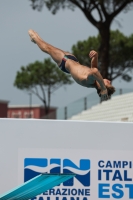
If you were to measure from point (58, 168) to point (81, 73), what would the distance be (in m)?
1.24

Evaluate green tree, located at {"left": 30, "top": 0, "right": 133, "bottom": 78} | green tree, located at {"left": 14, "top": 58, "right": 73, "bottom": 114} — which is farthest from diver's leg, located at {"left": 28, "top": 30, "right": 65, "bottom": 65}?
green tree, located at {"left": 14, "top": 58, "right": 73, "bottom": 114}

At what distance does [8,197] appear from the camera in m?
6.00

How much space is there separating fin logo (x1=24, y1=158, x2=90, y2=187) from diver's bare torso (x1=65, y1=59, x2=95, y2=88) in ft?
Result: 3.23

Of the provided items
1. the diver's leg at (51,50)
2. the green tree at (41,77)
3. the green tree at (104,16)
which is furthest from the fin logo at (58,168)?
the green tree at (41,77)

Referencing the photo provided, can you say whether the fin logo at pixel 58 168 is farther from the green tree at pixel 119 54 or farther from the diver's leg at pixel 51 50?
the green tree at pixel 119 54

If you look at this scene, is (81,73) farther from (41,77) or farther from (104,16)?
(41,77)

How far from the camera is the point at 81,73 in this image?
6.93 m

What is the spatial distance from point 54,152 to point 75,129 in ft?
1.03

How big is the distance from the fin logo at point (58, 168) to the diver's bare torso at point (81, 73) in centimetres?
99

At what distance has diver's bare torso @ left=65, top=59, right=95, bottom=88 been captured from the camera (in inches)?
267

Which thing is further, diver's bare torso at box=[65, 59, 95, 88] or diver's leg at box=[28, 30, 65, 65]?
diver's leg at box=[28, 30, 65, 65]

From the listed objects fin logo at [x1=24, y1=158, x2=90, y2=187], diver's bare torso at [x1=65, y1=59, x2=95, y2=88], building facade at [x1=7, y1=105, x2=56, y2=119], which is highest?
building facade at [x1=7, y1=105, x2=56, y2=119]

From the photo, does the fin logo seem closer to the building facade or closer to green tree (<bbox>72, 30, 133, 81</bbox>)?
green tree (<bbox>72, 30, 133, 81</bbox>)

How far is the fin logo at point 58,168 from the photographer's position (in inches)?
244
